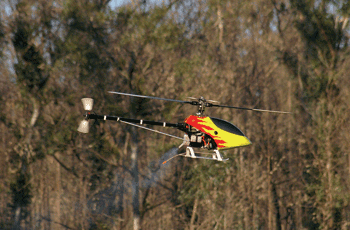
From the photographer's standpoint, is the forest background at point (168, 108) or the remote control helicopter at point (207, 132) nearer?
the remote control helicopter at point (207, 132)

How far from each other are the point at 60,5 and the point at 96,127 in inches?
310

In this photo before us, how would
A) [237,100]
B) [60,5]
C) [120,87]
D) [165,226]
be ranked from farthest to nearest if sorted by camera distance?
[237,100] < [165,226] < [60,5] < [120,87]

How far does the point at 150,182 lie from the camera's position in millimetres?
27750

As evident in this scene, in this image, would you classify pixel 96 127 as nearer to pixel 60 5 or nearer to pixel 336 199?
pixel 60 5

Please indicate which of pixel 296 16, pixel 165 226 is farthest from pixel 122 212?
pixel 296 16

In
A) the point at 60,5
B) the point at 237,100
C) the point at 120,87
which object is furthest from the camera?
the point at 237,100

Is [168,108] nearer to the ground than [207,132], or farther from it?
farther from it

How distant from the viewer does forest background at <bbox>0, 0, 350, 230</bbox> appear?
979 inches

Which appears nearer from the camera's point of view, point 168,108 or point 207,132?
point 207,132

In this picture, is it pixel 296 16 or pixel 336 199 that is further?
pixel 296 16

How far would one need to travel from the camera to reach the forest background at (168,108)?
81.6 ft

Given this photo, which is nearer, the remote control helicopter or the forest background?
A: the remote control helicopter

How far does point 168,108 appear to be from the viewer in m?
24.6

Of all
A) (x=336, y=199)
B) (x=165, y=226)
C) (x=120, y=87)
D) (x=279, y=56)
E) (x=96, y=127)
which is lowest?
(x=165, y=226)
